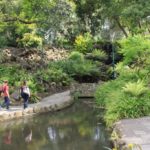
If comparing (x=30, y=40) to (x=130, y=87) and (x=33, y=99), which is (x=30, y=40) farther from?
(x=130, y=87)

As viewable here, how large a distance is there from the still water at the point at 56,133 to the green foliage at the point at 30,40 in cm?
939

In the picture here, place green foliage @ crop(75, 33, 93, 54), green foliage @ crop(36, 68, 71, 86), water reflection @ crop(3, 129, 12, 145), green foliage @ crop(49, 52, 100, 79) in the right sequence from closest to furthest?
water reflection @ crop(3, 129, 12, 145) → green foliage @ crop(36, 68, 71, 86) → green foliage @ crop(49, 52, 100, 79) → green foliage @ crop(75, 33, 93, 54)

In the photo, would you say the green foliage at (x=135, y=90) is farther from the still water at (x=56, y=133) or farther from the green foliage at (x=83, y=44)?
the green foliage at (x=83, y=44)

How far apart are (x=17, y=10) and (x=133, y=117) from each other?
13.5m

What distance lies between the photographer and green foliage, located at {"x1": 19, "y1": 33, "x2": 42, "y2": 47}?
28.8 metres

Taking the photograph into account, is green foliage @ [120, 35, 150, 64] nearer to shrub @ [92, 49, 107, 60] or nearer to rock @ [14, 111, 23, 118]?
rock @ [14, 111, 23, 118]

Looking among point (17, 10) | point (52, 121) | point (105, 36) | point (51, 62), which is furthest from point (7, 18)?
point (105, 36)

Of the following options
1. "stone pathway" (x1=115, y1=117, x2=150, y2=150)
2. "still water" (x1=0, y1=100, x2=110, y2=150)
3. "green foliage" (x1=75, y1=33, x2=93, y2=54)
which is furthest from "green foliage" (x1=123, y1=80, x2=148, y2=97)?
"green foliage" (x1=75, y1=33, x2=93, y2=54)

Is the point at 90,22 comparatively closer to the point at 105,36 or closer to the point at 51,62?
the point at 105,36

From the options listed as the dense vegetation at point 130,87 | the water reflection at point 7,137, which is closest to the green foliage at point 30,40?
the dense vegetation at point 130,87

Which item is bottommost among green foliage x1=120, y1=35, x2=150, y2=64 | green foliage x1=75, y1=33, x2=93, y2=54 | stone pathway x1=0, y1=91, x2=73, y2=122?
stone pathway x1=0, y1=91, x2=73, y2=122

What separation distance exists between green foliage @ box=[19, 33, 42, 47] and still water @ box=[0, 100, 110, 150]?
9386 millimetres

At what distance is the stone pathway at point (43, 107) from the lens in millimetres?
18703

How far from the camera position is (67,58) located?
104 feet
